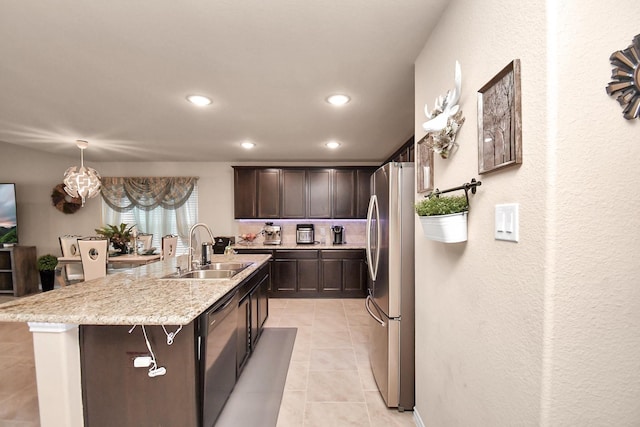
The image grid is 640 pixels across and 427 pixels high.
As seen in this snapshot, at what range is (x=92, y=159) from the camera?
15.7 ft

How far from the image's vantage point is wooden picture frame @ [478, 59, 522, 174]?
0.82m

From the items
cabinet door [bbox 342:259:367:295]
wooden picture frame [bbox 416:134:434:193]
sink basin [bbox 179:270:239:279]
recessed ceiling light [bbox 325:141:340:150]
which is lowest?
cabinet door [bbox 342:259:367:295]

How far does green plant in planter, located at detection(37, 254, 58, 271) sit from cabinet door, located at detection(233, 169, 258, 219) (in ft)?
10.5

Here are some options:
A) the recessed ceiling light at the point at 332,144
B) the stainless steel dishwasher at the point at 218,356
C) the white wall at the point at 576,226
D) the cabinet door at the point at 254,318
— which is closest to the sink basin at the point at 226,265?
the cabinet door at the point at 254,318

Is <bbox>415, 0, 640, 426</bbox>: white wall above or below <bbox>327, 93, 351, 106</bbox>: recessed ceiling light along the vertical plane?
below

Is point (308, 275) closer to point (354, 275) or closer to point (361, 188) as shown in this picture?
point (354, 275)

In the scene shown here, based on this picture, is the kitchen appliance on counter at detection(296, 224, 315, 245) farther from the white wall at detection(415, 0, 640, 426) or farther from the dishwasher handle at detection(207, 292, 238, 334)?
the white wall at detection(415, 0, 640, 426)

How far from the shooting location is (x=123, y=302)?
1394 millimetres

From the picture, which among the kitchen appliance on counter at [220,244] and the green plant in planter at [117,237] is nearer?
the green plant in planter at [117,237]

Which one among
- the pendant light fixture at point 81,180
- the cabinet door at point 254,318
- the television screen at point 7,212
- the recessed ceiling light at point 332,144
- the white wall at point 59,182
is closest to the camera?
the cabinet door at point 254,318

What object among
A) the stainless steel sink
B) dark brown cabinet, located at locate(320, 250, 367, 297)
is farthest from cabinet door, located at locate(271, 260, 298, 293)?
the stainless steel sink

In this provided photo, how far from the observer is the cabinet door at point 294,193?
4.75 meters

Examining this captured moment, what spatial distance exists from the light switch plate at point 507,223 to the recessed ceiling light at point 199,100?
2.44m

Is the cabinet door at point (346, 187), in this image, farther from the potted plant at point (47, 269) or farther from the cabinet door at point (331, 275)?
the potted plant at point (47, 269)
